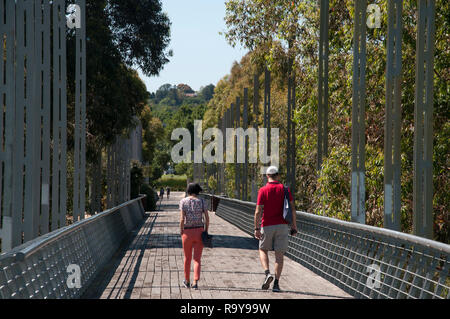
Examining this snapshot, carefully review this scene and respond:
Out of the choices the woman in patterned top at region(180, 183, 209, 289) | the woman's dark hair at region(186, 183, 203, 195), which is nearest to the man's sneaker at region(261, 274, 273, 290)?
the woman in patterned top at region(180, 183, 209, 289)

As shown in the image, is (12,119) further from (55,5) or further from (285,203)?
(55,5)

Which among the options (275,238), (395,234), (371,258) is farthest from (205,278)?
(395,234)

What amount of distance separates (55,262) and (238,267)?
21.1ft

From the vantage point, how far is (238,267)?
54.8ft

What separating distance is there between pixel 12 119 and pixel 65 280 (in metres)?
3.40

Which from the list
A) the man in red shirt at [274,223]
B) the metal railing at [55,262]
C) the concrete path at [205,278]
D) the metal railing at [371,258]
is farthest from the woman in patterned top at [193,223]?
the metal railing at [371,258]

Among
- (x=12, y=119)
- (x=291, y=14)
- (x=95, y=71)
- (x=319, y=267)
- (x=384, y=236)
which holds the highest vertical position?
(x=291, y=14)

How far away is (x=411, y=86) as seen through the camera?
20.7 meters

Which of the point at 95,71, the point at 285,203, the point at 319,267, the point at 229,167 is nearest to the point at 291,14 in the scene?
the point at 95,71

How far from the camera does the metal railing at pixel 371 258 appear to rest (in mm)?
8859

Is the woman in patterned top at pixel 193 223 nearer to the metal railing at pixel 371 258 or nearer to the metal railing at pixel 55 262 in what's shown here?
the metal railing at pixel 55 262

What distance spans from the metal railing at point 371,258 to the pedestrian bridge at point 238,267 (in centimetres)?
1

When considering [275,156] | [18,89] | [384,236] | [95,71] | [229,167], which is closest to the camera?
[384,236]

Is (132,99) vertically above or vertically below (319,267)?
above
